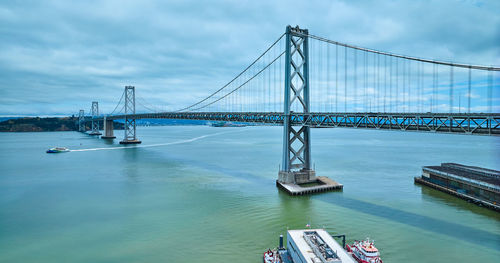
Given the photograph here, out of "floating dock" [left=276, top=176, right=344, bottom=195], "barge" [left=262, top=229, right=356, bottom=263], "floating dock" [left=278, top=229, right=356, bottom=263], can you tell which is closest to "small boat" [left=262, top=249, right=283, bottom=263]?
"barge" [left=262, top=229, right=356, bottom=263]

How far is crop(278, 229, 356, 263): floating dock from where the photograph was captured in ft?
34.1

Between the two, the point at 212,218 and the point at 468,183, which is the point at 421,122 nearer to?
the point at 468,183

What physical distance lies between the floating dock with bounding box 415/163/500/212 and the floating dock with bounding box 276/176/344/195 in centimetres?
864

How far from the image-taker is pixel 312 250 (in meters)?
10.9

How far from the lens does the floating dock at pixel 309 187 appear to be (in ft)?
75.4

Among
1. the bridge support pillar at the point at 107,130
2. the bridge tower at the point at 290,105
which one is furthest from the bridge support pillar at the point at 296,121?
the bridge support pillar at the point at 107,130

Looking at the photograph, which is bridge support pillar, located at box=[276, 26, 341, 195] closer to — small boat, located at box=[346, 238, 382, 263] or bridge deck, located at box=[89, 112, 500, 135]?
bridge deck, located at box=[89, 112, 500, 135]

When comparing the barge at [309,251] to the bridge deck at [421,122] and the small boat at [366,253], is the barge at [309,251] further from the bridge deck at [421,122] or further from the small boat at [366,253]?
the bridge deck at [421,122]

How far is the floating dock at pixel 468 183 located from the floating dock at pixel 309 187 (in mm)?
8637

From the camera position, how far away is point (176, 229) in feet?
52.8

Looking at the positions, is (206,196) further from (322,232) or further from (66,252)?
(322,232)

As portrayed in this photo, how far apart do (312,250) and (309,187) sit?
43.6 ft

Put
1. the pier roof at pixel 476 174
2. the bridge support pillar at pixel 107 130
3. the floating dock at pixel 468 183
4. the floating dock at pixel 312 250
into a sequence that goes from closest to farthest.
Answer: the floating dock at pixel 312 250, the floating dock at pixel 468 183, the pier roof at pixel 476 174, the bridge support pillar at pixel 107 130

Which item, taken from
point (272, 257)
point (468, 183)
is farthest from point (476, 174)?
point (272, 257)
